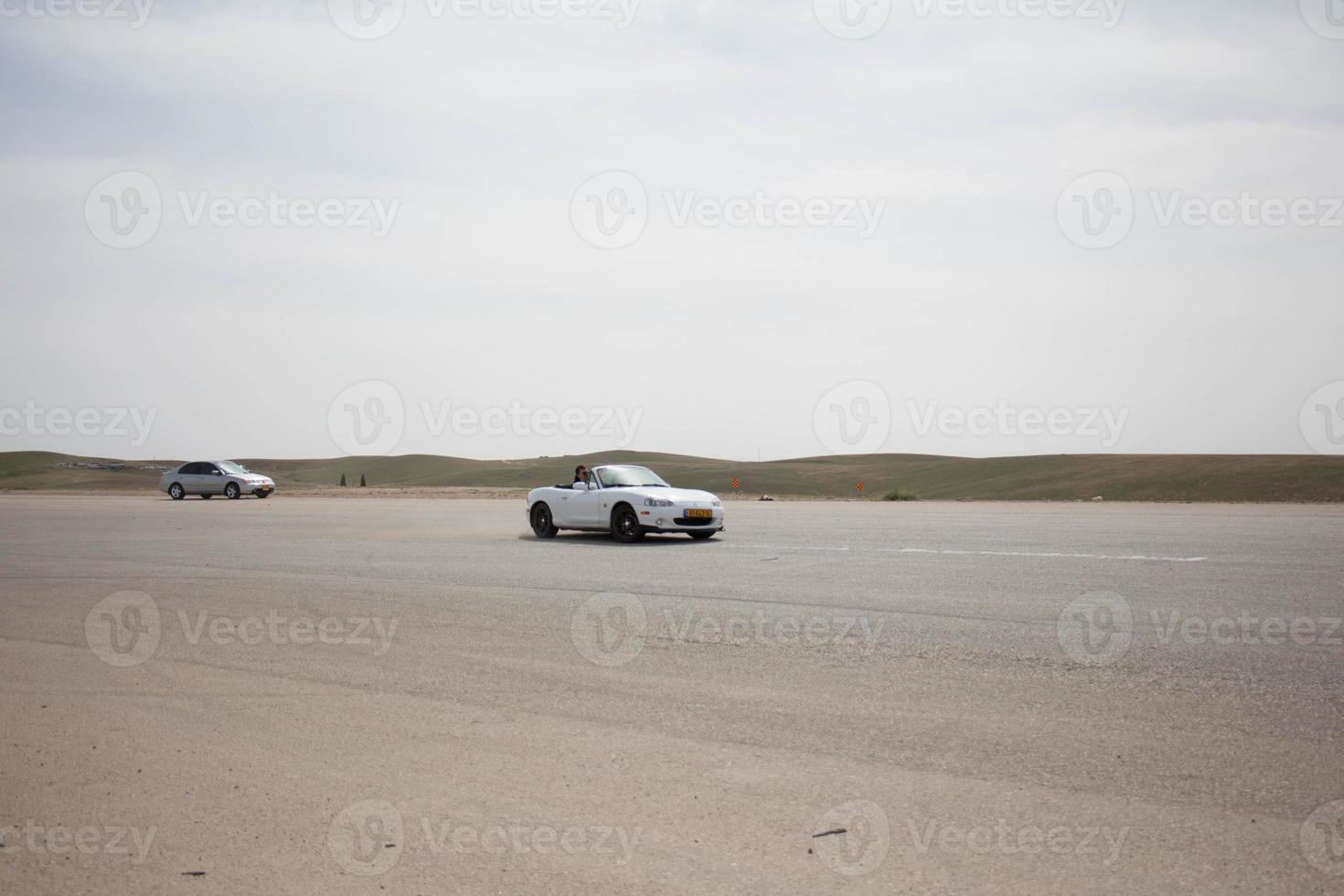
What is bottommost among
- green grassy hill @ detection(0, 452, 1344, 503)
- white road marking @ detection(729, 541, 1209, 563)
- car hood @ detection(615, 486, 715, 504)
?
white road marking @ detection(729, 541, 1209, 563)

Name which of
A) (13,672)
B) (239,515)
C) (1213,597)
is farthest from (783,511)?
(13,672)

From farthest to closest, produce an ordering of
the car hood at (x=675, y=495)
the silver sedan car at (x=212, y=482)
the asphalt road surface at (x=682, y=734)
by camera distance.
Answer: the silver sedan car at (x=212, y=482) → the car hood at (x=675, y=495) → the asphalt road surface at (x=682, y=734)

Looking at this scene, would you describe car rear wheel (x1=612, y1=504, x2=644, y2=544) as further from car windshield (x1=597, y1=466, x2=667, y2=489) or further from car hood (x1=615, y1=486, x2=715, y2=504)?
car windshield (x1=597, y1=466, x2=667, y2=489)

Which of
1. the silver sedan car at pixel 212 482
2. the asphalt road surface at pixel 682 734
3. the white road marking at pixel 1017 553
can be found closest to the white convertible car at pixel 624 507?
the white road marking at pixel 1017 553

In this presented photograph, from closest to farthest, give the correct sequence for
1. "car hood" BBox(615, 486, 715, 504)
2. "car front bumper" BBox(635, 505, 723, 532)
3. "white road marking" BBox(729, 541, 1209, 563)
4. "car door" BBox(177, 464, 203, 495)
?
"white road marking" BBox(729, 541, 1209, 563), "car front bumper" BBox(635, 505, 723, 532), "car hood" BBox(615, 486, 715, 504), "car door" BBox(177, 464, 203, 495)

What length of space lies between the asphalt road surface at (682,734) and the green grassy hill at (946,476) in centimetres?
3949

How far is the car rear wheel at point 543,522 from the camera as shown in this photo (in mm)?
21234

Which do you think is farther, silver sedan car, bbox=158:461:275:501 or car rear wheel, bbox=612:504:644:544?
silver sedan car, bbox=158:461:275:501

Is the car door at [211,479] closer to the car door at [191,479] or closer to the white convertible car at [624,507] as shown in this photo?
the car door at [191,479]

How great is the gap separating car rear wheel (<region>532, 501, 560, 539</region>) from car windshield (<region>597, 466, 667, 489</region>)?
1.40m

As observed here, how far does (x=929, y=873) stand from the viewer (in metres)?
4.05

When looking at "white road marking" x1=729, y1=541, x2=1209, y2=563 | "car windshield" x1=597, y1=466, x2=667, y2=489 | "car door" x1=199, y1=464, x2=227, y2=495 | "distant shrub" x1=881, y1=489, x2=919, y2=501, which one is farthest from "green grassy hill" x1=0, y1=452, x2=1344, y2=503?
"car windshield" x1=597, y1=466, x2=667, y2=489

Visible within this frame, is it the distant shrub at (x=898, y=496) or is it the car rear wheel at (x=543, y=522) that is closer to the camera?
the car rear wheel at (x=543, y=522)

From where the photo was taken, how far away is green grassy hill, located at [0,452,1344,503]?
51.9 meters
